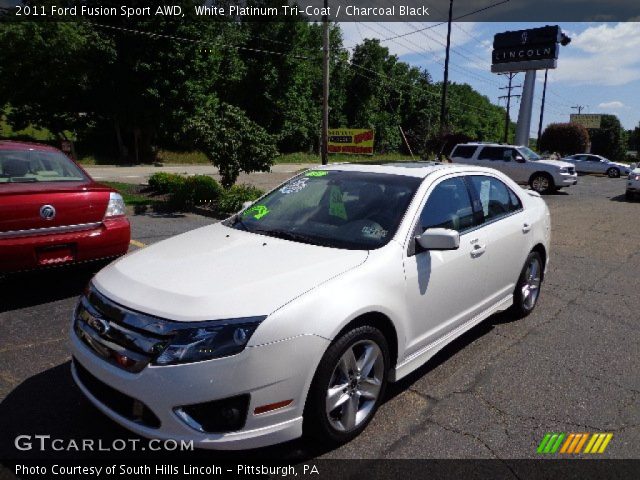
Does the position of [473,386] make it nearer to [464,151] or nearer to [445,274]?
[445,274]

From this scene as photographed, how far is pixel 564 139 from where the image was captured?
5131cm

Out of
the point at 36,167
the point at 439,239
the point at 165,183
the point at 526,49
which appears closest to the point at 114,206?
the point at 36,167

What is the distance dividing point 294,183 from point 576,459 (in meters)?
2.82

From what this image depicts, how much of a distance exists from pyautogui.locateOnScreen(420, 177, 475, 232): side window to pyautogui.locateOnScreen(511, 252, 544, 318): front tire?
1.25 m

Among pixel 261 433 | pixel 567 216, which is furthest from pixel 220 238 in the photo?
pixel 567 216

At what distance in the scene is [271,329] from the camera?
221 cm

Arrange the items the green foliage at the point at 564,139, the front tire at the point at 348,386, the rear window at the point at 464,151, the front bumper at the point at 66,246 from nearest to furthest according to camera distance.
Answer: the front tire at the point at 348,386 → the front bumper at the point at 66,246 → the rear window at the point at 464,151 → the green foliage at the point at 564,139

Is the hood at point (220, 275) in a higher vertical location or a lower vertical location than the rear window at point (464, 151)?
lower

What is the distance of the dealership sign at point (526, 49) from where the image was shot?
34.8 metres

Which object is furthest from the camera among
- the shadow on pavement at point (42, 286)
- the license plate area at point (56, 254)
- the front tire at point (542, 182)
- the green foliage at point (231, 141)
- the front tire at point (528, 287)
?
the front tire at point (542, 182)

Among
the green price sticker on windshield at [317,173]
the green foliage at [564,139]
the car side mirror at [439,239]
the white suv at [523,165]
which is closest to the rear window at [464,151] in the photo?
the white suv at [523,165]

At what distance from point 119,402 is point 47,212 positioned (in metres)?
2.80
